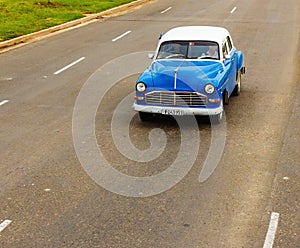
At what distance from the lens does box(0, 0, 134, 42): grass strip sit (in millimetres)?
23719

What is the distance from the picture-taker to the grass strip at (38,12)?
2372cm

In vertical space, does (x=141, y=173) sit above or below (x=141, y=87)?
below

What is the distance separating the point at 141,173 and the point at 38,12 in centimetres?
2132

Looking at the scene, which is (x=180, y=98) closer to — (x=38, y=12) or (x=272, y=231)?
(x=272, y=231)

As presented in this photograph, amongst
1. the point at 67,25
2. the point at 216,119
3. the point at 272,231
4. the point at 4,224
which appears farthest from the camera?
the point at 67,25

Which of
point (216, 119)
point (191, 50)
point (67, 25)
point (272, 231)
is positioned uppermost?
point (191, 50)

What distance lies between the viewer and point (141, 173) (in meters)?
8.69

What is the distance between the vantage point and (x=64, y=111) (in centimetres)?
1216

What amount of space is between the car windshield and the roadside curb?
9.82 meters

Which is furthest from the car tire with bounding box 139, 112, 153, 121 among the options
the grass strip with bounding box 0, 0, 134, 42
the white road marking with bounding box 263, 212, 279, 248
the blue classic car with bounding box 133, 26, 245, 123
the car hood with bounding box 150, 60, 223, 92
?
the grass strip with bounding box 0, 0, 134, 42

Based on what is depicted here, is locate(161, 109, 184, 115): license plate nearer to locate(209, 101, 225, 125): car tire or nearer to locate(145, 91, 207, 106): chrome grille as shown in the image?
locate(145, 91, 207, 106): chrome grille

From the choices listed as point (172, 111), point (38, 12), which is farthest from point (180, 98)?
point (38, 12)

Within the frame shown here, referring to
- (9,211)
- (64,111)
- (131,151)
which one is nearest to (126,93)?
(64,111)

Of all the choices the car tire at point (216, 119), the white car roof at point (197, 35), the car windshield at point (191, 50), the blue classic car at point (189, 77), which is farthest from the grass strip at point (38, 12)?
the car tire at point (216, 119)
